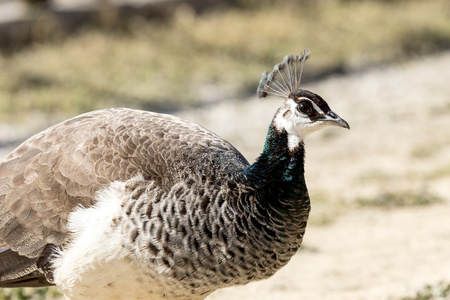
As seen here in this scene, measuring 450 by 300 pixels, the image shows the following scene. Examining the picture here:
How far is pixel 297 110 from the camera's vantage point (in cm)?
348

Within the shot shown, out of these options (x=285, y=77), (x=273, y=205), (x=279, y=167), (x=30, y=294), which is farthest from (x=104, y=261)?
(x=30, y=294)

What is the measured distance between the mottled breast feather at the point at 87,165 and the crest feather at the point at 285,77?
17.0 inches

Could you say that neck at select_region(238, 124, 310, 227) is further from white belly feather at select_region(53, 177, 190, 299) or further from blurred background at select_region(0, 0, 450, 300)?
blurred background at select_region(0, 0, 450, 300)

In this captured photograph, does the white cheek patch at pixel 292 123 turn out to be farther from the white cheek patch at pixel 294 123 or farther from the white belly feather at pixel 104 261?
the white belly feather at pixel 104 261

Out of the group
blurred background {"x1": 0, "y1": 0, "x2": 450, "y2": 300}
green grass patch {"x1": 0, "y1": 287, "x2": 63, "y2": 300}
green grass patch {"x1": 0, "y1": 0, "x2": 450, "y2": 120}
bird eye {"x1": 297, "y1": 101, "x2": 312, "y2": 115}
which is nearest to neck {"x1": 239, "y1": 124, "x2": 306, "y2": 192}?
bird eye {"x1": 297, "y1": 101, "x2": 312, "y2": 115}

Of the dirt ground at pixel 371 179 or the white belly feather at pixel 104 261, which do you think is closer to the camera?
the white belly feather at pixel 104 261

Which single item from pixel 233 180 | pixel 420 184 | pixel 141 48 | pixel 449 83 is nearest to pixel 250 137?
pixel 420 184

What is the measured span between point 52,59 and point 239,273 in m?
6.14

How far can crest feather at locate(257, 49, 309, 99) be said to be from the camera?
359 cm

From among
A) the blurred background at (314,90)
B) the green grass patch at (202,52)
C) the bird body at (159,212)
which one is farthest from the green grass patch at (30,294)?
the green grass patch at (202,52)

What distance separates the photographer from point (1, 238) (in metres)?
3.84

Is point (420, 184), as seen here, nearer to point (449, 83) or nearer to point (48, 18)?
point (449, 83)

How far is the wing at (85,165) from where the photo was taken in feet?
11.9

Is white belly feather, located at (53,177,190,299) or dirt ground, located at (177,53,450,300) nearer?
white belly feather, located at (53,177,190,299)
